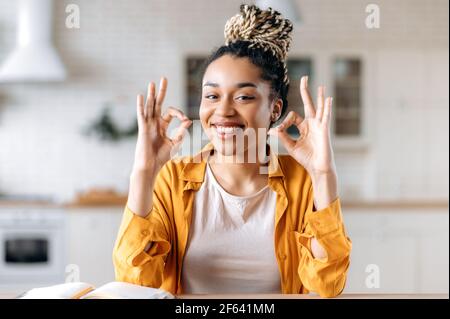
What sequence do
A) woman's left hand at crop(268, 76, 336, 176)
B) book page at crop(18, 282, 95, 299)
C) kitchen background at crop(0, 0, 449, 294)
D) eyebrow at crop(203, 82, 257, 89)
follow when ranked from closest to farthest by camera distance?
1. book page at crop(18, 282, 95, 299)
2. woman's left hand at crop(268, 76, 336, 176)
3. eyebrow at crop(203, 82, 257, 89)
4. kitchen background at crop(0, 0, 449, 294)

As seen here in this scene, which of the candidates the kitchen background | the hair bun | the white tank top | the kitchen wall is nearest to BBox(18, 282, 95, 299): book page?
the white tank top

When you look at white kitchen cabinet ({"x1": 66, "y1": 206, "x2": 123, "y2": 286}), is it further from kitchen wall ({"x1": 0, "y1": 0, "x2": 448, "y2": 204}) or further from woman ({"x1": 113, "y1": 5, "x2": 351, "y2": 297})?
woman ({"x1": 113, "y1": 5, "x2": 351, "y2": 297})

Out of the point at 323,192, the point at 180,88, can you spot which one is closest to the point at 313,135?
the point at 323,192

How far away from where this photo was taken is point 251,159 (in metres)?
1.17

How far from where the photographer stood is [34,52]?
388 centimetres

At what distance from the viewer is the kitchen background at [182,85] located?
13.0ft

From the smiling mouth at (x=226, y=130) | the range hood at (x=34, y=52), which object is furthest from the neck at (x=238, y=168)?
the range hood at (x=34, y=52)

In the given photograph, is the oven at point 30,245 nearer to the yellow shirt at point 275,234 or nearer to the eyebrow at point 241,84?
the yellow shirt at point 275,234

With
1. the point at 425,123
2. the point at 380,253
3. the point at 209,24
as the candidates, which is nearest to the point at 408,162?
the point at 425,123

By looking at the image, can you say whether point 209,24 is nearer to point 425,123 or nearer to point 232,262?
point 425,123

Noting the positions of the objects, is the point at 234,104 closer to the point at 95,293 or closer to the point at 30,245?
the point at 95,293

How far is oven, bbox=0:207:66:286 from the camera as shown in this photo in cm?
349

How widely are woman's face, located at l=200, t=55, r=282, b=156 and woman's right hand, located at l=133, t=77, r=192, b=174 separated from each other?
0.06 m

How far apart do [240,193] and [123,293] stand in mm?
408
